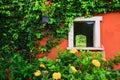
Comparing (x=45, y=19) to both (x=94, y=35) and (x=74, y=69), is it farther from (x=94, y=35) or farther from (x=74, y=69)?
(x=74, y=69)

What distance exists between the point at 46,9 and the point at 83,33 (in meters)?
1.34

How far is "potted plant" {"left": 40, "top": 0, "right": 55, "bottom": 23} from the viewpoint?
774cm

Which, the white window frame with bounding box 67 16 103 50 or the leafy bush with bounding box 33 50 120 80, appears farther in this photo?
the white window frame with bounding box 67 16 103 50

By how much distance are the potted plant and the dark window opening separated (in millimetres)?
851

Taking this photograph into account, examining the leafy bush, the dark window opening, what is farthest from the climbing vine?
the leafy bush

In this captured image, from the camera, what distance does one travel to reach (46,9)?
25.5 ft

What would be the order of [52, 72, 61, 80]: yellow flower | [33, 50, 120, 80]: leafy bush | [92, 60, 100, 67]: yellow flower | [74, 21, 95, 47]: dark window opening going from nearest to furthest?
[52, 72, 61, 80]: yellow flower → [33, 50, 120, 80]: leafy bush → [92, 60, 100, 67]: yellow flower → [74, 21, 95, 47]: dark window opening

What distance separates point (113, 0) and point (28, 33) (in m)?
2.67

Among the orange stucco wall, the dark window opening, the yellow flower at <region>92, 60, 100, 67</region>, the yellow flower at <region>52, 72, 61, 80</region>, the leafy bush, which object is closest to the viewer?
the yellow flower at <region>52, 72, 61, 80</region>

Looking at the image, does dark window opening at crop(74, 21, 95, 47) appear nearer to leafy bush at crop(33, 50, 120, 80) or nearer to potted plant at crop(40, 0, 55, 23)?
potted plant at crop(40, 0, 55, 23)

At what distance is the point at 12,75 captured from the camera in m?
5.27

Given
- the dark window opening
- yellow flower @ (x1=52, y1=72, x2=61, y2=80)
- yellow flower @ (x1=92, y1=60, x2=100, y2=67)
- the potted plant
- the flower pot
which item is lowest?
yellow flower @ (x1=52, y1=72, x2=61, y2=80)

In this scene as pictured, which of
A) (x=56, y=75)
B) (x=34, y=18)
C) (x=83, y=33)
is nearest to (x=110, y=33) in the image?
(x=83, y=33)

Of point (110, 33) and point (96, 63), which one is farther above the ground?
point (110, 33)
